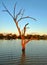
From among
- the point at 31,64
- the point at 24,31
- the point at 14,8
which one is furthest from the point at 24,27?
the point at 31,64

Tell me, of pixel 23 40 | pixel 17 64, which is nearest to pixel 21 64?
pixel 17 64

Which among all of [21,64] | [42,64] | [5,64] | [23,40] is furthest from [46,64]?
[23,40]

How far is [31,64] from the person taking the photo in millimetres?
20000

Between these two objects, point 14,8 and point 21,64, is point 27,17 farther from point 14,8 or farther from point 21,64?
point 21,64

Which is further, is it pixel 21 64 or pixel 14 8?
pixel 14 8

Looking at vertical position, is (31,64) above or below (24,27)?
below

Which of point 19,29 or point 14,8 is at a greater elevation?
point 14,8

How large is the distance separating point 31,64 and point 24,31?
44.9ft

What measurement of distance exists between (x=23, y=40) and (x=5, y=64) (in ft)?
45.4

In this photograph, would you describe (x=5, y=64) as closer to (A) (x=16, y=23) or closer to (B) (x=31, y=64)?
(B) (x=31, y=64)

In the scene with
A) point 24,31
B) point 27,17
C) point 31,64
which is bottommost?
point 31,64

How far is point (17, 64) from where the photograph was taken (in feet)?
64.8

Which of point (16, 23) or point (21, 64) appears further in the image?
point (16, 23)

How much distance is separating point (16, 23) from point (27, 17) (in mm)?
2052
